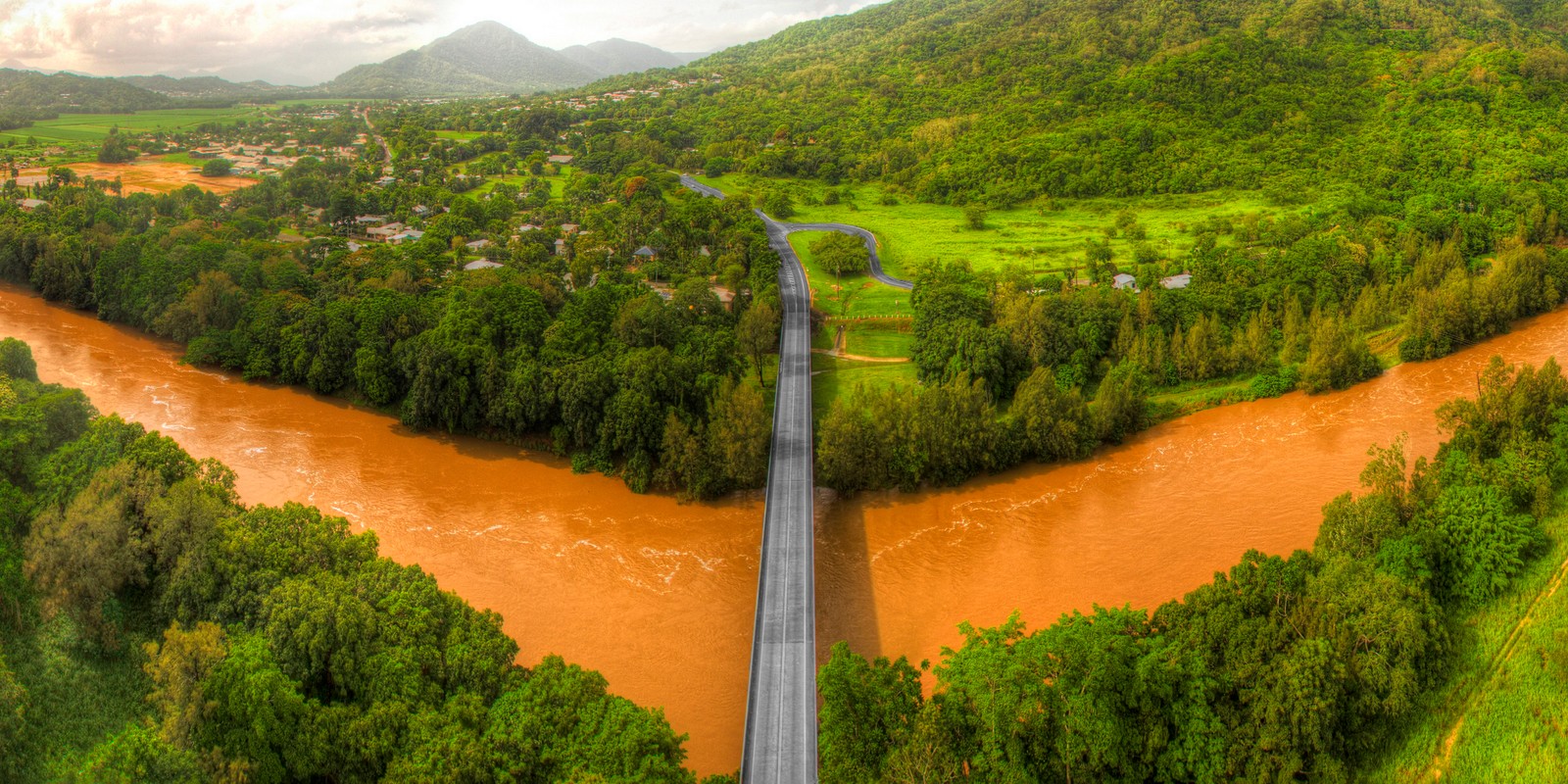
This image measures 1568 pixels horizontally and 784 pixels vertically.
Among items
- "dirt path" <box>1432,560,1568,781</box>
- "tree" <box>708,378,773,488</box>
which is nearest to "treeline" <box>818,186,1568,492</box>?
"tree" <box>708,378,773,488</box>

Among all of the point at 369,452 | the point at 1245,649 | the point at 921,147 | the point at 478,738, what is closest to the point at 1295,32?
the point at 921,147

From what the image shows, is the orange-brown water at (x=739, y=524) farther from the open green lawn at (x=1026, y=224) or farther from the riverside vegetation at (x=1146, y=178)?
A: the open green lawn at (x=1026, y=224)

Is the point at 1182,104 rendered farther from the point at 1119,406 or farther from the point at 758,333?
the point at 758,333

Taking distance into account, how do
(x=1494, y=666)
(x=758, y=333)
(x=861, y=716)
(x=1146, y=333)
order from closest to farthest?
(x=861, y=716), (x=1494, y=666), (x=1146, y=333), (x=758, y=333)

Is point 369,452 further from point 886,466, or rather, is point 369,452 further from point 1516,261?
point 1516,261

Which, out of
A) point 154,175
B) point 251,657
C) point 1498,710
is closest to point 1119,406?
point 1498,710

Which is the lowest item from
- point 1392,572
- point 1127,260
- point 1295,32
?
point 1392,572

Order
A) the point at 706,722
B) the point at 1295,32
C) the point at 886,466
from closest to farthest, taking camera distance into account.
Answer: the point at 706,722
the point at 886,466
the point at 1295,32
